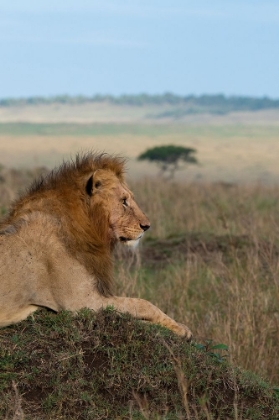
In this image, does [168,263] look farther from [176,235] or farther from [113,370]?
[113,370]

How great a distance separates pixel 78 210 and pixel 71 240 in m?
0.20

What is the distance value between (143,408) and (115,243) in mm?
1334

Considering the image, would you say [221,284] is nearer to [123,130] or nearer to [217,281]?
[217,281]

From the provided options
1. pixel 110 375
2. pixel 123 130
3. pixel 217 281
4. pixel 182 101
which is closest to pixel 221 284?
pixel 217 281

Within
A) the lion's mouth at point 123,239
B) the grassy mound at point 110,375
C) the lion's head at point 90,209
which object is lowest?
the grassy mound at point 110,375

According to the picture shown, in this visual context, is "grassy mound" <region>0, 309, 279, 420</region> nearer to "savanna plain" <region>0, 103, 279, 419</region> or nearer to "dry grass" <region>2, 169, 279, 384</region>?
"savanna plain" <region>0, 103, 279, 419</region>

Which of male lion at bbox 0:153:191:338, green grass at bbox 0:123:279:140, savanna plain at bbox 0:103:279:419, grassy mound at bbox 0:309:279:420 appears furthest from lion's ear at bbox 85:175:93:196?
green grass at bbox 0:123:279:140

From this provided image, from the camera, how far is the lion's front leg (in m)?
4.92

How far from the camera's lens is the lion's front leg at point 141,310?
16.1ft

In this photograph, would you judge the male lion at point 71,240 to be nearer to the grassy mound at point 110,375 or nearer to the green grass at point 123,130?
the grassy mound at point 110,375

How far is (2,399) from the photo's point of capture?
13.7 ft

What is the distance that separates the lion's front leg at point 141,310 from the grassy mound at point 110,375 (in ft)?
0.45

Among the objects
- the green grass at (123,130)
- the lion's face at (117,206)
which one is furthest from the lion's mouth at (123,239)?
the green grass at (123,130)

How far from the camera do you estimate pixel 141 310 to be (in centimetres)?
497
